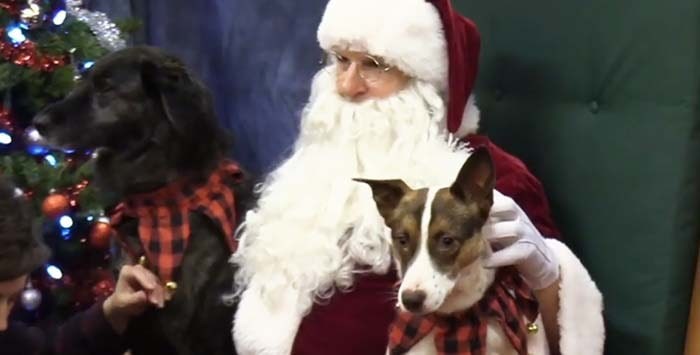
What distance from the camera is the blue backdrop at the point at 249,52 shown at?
2.93 m

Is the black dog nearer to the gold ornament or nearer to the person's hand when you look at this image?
the person's hand

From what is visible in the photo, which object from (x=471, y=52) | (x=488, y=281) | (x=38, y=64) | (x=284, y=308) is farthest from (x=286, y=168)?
(x=38, y=64)

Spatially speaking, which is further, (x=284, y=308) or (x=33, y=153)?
(x=33, y=153)

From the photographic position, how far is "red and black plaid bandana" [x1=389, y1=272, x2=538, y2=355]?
5.20 ft

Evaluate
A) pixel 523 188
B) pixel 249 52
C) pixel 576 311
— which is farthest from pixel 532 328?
pixel 249 52

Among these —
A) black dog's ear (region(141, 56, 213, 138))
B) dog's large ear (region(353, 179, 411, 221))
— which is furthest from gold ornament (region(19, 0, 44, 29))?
dog's large ear (region(353, 179, 411, 221))

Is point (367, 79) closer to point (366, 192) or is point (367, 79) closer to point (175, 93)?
point (366, 192)

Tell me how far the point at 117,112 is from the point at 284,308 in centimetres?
51

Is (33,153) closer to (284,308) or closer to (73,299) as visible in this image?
(73,299)

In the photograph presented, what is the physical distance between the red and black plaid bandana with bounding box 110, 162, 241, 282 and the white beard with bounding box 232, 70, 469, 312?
6 centimetres

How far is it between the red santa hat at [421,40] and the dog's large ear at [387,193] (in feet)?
1.21

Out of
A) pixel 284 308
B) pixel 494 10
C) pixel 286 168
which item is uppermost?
pixel 494 10

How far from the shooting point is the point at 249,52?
3076 mm

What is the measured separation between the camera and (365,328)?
1.76 metres
